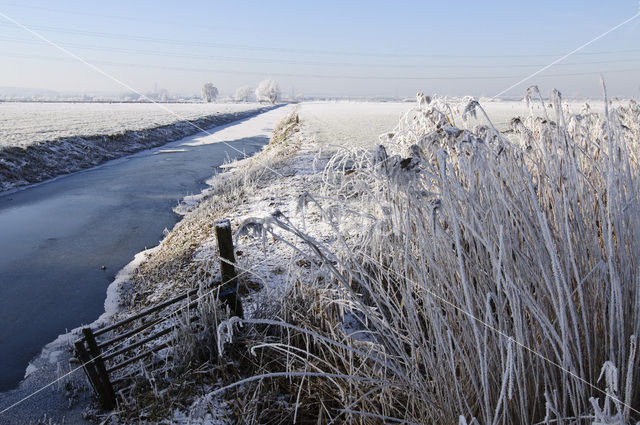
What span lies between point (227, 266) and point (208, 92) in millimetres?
131518

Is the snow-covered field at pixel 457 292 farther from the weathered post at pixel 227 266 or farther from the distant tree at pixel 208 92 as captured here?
the distant tree at pixel 208 92

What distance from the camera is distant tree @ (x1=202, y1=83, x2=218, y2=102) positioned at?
123625 mm

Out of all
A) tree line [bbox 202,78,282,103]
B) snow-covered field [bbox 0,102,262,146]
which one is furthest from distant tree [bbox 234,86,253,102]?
snow-covered field [bbox 0,102,262,146]

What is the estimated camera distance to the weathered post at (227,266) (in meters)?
2.81

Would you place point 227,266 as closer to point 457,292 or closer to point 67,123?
point 457,292

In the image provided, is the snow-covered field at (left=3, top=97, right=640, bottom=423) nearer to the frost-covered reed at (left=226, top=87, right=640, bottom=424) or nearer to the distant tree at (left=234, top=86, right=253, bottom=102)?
the frost-covered reed at (left=226, top=87, right=640, bottom=424)

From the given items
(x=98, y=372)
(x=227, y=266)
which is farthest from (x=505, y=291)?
(x=98, y=372)

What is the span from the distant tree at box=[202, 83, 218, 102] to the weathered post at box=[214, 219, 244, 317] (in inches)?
5144

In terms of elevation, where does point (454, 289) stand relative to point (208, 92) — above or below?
below

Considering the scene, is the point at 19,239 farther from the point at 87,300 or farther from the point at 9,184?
the point at 9,184

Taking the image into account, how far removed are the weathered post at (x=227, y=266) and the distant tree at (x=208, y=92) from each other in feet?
429

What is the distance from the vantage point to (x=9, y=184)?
37.6 ft

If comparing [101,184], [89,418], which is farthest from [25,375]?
[101,184]

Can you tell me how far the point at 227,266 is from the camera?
308 cm
